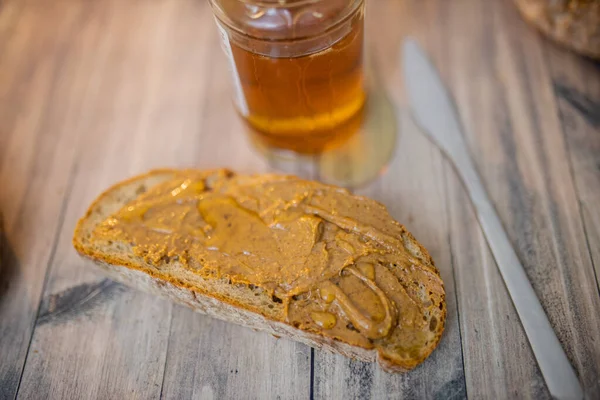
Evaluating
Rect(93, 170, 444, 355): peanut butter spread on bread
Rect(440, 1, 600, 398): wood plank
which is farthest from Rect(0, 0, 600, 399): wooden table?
Rect(93, 170, 444, 355): peanut butter spread on bread

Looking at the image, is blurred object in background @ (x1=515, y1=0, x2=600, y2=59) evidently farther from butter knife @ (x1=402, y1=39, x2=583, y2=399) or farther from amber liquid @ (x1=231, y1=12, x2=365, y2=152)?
amber liquid @ (x1=231, y1=12, x2=365, y2=152)

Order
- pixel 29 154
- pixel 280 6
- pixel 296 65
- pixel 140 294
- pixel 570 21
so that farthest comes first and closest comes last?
pixel 29 154 → pixel 570 21 → pixel 140 294 → pixel 296 65 → pixel 280 6

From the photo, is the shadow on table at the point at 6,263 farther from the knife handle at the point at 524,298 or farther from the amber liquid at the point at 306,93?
the knife handle at the point at 524,298

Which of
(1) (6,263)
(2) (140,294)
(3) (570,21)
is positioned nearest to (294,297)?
(2) (140,294)

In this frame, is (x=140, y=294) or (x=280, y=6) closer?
(x=280, y=6)

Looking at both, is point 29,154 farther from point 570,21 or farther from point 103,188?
point 570,21

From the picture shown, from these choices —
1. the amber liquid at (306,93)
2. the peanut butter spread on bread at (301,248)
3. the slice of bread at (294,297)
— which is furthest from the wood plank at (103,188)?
the amber liquid at (306,93)
